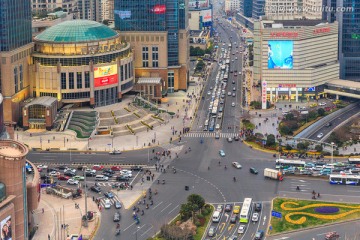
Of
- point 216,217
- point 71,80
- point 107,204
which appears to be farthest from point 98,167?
point 71,80

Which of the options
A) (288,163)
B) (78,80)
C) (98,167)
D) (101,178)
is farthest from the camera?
(78,80)

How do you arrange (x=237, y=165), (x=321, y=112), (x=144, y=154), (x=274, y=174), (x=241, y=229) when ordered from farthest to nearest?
(x=321, y=112) < (x=144, y=154) < (x=237, y=165) < (x=274, y=174) < (x=241, y=229)

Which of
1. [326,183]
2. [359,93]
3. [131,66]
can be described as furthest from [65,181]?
[359,93]

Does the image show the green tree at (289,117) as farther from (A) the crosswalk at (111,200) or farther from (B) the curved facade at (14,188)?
(B) the curved facade at (14,188)

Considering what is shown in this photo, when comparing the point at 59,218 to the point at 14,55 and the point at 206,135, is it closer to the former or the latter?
the point at 206,135

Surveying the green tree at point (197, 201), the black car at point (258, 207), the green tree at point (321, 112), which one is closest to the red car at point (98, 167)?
the green tree at point (197, 201)

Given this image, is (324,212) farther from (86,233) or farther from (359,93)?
(359,93)
